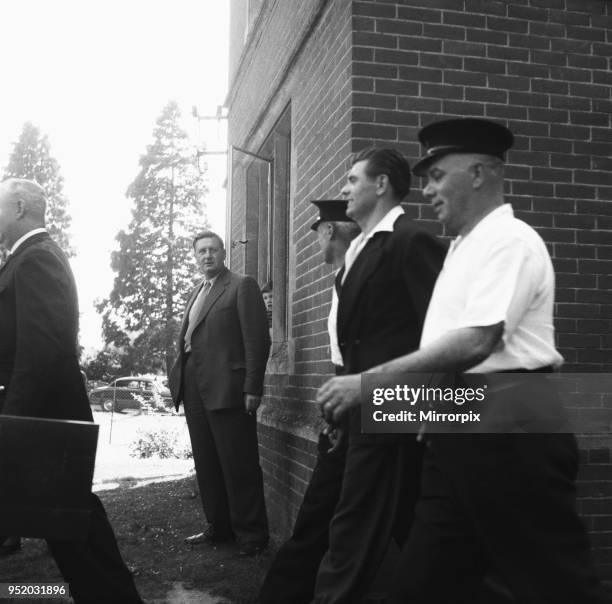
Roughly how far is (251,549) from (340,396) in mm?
3358

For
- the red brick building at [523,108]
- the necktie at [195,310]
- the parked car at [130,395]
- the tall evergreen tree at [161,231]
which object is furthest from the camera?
the tall evergreen tree at [161,231]

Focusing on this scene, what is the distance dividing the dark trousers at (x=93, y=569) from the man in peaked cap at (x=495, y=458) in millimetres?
1666

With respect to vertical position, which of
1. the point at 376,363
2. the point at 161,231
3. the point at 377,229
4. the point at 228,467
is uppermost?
the point at 161,231

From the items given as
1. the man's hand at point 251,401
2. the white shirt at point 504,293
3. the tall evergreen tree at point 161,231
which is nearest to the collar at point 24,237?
the man's hand at point 251,401

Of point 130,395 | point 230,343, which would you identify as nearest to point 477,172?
point 230,343

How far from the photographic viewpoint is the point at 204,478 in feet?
20.2

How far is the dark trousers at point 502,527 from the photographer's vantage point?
2174 millimetres

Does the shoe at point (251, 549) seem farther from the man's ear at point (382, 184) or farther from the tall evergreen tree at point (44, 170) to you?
the tall evergreen tree at point (44, 170)

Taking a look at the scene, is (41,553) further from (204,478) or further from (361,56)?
(361,56)

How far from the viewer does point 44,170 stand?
A: 49125 mm

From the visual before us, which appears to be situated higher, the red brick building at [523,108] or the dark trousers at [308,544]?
the red brick building at [523,108]

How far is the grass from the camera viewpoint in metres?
4.81

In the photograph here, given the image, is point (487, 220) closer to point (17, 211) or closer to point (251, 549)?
point (17, 211)

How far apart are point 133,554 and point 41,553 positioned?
609mm
